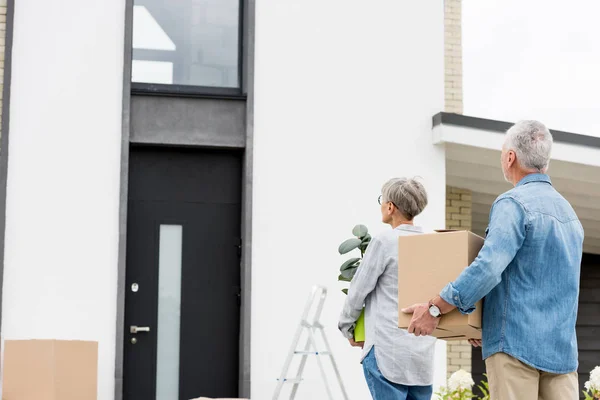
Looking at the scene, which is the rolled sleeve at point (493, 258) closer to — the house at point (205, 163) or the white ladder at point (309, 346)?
the white ladder at point (309, 346)

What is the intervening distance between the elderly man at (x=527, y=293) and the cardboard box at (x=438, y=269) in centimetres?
6

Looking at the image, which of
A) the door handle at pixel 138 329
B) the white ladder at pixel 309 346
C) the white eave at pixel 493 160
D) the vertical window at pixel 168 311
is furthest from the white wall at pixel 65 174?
the white eave at pixel 493 160

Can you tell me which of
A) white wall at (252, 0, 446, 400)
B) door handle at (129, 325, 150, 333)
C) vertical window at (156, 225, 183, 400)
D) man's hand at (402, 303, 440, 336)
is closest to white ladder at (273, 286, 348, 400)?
white wall at (252, 0, 446, 400)

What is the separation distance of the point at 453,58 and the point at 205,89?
3035mm

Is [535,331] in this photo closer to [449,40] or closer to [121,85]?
[121,85]

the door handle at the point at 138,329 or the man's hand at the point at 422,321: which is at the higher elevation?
the man's hand at the point at 422,321

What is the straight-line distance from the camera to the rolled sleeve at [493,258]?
12.0 feet

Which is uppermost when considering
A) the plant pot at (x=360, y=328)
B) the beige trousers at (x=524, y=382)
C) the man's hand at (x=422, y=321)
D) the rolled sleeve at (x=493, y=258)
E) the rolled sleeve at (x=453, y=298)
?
the rolled sleeve at (x=493, y=258)

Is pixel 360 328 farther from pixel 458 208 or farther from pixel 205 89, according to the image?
pixel 458 208

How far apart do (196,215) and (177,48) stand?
1.58 meters

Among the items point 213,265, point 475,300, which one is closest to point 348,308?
point 475,300

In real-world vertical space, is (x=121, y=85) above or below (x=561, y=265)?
above

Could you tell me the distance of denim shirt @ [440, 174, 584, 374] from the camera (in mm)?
3695

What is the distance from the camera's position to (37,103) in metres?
8.70
